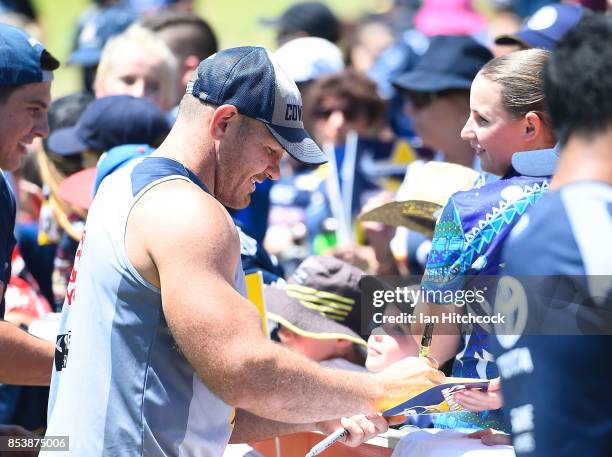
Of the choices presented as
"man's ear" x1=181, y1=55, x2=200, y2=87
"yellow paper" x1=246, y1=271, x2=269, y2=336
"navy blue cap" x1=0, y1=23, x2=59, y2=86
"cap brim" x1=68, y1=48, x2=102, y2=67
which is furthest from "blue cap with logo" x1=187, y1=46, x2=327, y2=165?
"cap brim" x1=68, y1=48, x2=102, y2=67

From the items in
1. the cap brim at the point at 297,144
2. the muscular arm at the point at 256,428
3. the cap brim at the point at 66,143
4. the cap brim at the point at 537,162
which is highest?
the cap brim at the point at 297,144

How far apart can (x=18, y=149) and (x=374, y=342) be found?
5.11ft

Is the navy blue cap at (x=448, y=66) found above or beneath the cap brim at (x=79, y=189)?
above

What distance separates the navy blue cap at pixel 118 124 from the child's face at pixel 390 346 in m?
1.80

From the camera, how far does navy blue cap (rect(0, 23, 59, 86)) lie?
13.0 ft

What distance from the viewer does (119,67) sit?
575 cm

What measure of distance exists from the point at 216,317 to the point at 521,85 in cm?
134

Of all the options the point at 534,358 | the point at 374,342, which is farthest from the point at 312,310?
the point at 534,358

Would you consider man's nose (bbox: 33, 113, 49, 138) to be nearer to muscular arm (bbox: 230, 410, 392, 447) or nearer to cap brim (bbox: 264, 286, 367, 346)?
cap brim (bbox: 264, 286, 367, 346)

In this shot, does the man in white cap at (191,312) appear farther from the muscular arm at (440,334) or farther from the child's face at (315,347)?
the child's face at (315,347)

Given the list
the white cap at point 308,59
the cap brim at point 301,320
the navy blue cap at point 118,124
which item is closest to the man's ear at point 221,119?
the cap brim at point 301,320

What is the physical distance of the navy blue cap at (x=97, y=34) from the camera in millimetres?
7504

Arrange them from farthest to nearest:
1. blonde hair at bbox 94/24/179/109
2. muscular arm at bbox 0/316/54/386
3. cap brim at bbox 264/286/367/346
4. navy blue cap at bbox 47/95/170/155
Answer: blonde hair at bbox 94/24/179/109 → navy blue cap at bbox 47/95/170/155 → cap brim at bbox 264/286/367/346 → muscular arm at bbox 0/316/54/386

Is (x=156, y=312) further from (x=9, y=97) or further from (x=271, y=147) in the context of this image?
(x=9, y=97)
